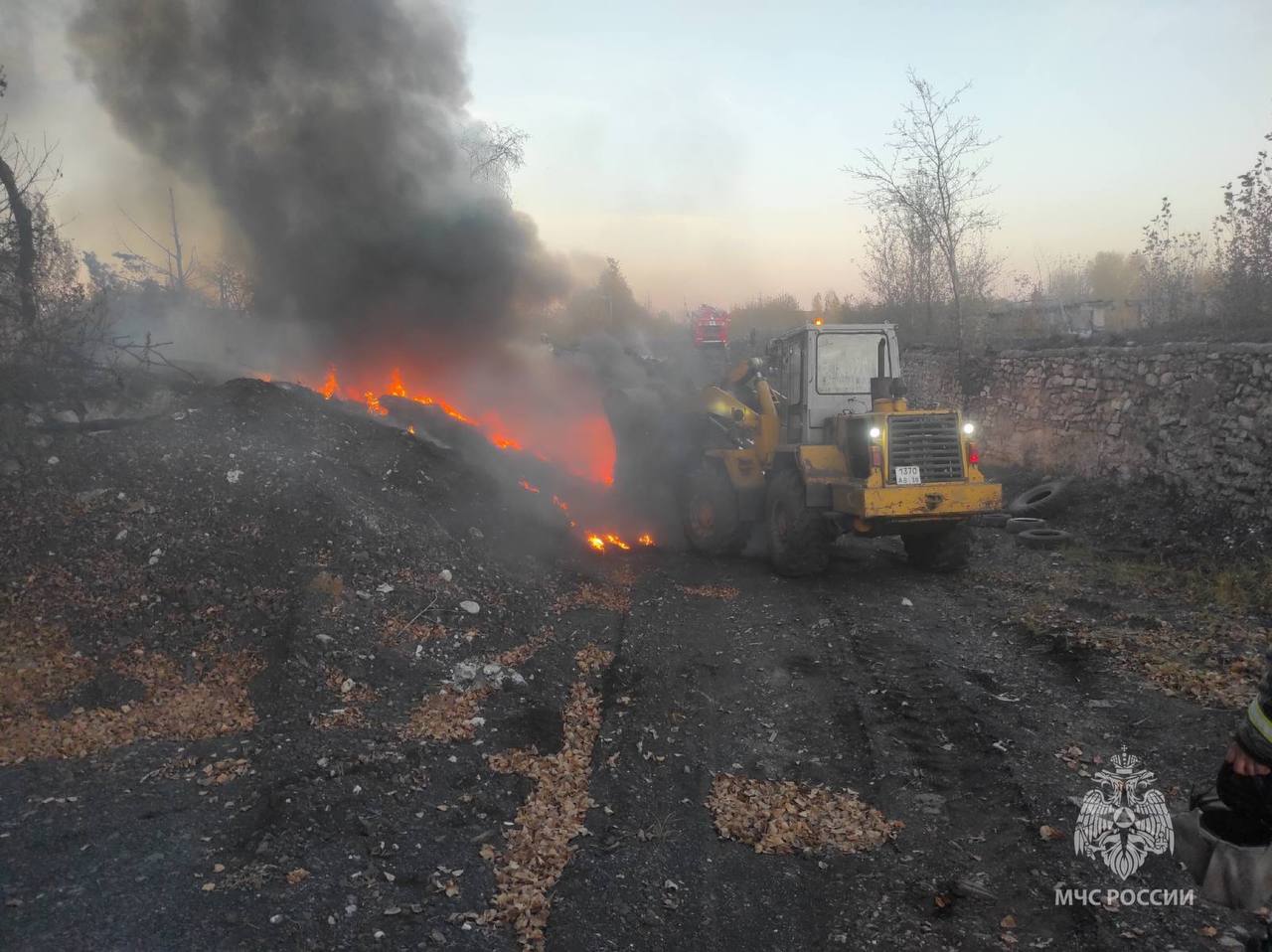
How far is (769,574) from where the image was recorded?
29.7ft

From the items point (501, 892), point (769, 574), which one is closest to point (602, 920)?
point (501, 892)

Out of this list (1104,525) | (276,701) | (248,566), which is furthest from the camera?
(1104,525)

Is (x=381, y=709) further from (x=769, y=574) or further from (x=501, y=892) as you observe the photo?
(x=769, y=574)

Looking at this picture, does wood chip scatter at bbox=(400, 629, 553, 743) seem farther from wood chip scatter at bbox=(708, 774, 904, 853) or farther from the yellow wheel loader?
the yellow wheel loader

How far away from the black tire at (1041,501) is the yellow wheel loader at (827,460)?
3056mm

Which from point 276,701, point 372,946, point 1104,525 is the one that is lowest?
point 372,946

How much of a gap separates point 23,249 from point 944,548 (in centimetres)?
1054

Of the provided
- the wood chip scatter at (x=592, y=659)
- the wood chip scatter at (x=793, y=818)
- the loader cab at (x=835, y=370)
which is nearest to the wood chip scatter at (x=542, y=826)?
the wood chip scatter at (x=592, y=659)

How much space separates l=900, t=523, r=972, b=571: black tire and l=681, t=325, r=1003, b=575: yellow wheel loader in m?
0.01

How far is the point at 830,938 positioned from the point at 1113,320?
21.0 m

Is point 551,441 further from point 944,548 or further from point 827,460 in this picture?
point 944,548

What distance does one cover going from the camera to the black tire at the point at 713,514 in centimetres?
967

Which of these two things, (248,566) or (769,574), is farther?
(769,574)

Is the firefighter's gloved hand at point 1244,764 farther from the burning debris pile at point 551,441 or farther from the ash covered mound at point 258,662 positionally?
the burning debris pile at point 551,441
